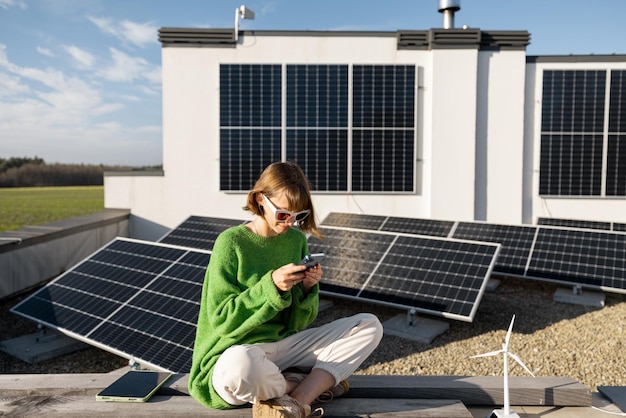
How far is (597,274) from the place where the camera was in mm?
7664

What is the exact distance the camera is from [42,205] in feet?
93.0

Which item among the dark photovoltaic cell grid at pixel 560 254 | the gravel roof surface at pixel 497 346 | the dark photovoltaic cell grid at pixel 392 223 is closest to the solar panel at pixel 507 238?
the dark photovoltaic cell grid at pixel 560 254

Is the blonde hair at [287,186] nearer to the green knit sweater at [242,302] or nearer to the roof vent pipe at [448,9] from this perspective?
the green knit sweater at [242,302]

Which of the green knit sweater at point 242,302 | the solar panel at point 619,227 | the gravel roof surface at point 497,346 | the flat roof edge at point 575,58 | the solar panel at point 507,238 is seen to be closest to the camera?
the green knit sweater at point 242,302

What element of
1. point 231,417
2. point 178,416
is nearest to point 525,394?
point 231,417

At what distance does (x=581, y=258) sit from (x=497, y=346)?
10.5 feet

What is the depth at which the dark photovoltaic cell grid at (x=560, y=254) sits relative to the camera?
7.65 metres

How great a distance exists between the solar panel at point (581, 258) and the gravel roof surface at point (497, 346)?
43 centimetres

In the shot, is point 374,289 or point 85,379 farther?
point 374,289

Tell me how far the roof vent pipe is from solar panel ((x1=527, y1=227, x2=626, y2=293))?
6311 millimetres

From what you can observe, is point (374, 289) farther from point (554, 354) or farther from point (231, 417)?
point (231, 417)

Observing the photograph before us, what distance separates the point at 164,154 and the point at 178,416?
379 inches

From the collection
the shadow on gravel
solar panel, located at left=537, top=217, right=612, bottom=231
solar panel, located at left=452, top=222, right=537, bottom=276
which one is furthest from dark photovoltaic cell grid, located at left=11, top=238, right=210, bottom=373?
solar panel, located at left=537, top=217, right=612, bottom=231

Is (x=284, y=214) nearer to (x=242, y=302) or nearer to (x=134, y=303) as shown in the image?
(x=242, y=302)
